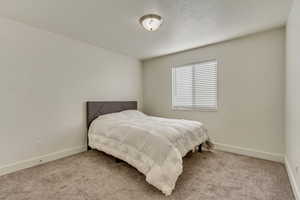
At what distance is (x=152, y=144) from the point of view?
2025 millimetres

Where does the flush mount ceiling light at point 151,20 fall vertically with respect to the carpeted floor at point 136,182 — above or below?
above

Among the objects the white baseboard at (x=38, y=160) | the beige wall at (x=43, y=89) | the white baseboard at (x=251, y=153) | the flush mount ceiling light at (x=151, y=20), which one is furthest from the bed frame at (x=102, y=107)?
the white baseboard at (x=251, y=153)

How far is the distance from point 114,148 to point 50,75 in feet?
5.76

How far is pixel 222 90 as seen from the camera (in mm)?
3193

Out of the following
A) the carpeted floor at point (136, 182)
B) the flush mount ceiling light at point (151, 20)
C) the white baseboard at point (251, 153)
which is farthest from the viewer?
the white baseboard at point (251, 153)

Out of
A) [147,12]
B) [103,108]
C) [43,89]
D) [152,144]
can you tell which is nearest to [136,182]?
[152,144]

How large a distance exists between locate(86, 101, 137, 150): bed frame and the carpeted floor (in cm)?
96

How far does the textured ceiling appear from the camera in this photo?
75.6 inches

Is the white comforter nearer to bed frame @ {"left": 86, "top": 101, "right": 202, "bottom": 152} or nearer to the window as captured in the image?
bed frame @ {"left": 86, "top": 101, "right": 202, "bottom": 152}

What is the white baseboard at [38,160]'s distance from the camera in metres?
2.24

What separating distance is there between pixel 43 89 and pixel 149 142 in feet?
6.84

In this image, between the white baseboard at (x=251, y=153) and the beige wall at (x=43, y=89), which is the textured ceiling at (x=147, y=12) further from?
the white baseboard at (x=251, y=153)

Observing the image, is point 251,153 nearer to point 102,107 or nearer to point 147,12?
point 147,12

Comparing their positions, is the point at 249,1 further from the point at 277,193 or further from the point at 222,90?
the point at 277,193
